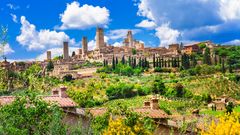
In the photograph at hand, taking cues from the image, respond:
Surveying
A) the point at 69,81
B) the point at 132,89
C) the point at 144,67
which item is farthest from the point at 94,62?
the point at 132,89

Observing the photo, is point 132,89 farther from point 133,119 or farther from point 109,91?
point 133,119

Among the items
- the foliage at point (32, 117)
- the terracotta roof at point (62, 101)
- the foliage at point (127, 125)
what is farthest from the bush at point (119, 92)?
the foliage at point (32, 117)

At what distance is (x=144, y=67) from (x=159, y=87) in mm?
35419

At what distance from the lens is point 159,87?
82188 mm

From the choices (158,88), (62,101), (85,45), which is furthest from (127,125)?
(85,45)

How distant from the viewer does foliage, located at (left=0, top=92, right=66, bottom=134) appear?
11.9 meters

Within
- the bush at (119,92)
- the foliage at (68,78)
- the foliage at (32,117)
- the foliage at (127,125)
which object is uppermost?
the foliage at (32,117)

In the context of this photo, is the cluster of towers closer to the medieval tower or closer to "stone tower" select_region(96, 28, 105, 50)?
"stone tower" select_region(96, 28, 105, 50)

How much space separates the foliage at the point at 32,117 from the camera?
39.0ft

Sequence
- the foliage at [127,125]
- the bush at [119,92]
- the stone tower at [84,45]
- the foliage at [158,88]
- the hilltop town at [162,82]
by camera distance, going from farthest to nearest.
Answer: the stone tower at [84,45]
the foliage at [158,88]
the bush at [119,92]
the hilltop town at [162,82]
the foliage at [127,125]

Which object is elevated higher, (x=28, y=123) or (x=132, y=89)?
(x=28, y=123)

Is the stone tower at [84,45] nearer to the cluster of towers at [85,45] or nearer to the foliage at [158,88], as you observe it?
the cluster of towers at [85,45]

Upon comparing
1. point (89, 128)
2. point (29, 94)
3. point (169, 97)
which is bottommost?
point (169, 97)

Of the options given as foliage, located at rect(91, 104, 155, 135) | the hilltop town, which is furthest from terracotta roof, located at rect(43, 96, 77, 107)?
the hilltop town
